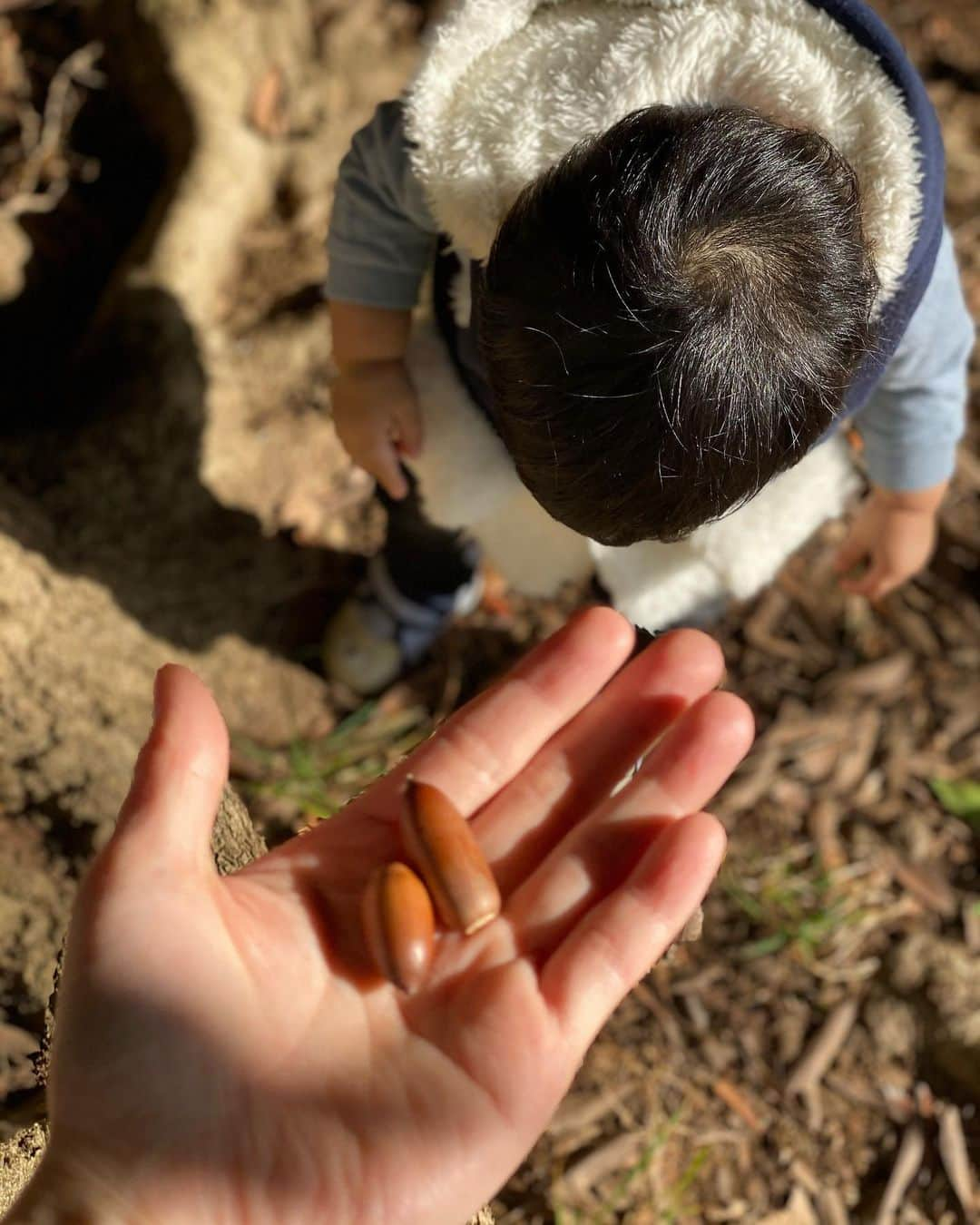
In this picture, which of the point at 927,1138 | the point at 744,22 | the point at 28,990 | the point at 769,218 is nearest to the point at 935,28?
the point at 744,22

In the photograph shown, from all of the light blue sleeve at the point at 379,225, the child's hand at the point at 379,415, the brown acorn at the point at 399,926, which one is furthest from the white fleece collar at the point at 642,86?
the brown acorn at the point at 399,926

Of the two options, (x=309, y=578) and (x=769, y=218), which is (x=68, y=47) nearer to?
(x=309, y=578)

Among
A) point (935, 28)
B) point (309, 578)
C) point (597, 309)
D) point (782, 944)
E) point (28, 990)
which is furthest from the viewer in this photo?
point (935, 28)

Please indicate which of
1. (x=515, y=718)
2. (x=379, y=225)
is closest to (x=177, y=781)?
(x=515, y=718)

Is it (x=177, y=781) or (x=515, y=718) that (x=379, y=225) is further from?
(x=177, y=781)

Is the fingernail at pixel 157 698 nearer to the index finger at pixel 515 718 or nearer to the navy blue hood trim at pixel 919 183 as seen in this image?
the index finger at pixel 515 718
